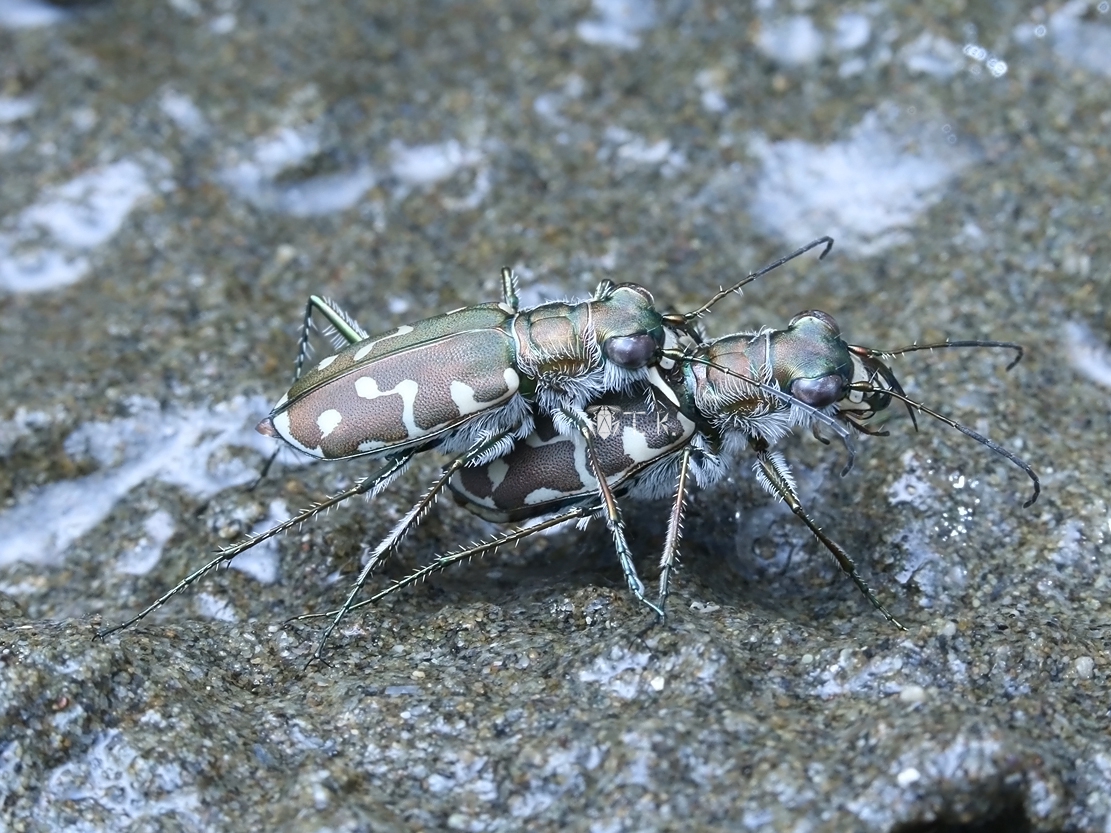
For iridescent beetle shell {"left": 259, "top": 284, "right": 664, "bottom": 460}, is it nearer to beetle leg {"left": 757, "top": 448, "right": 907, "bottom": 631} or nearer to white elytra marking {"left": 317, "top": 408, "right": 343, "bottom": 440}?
white elytra marking {"left": 317, "top": 408, "right": 343, "bottom": 440}

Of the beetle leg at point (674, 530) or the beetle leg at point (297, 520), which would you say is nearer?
the beetle leg at point (674, 530)

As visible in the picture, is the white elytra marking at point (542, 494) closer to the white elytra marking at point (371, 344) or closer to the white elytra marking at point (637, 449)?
the white elytra marking at point (637, 449)

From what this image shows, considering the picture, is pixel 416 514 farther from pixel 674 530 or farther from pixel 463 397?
pixel 674 530

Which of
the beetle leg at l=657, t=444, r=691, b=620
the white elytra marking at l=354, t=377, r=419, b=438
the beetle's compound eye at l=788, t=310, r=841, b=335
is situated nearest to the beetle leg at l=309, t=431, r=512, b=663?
the white elytra marking at l=354, t=377, r=419, b=438

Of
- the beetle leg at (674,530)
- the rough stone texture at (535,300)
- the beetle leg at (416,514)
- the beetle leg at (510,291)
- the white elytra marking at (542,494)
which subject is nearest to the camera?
the rough stone texture at (535,300)

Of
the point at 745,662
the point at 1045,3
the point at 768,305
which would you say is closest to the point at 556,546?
the point at 745,662

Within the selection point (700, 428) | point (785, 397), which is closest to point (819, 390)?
Result: point (785, 397)

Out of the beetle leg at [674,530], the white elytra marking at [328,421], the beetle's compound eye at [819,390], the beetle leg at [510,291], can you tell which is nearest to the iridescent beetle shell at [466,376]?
the white elytra marking at [328,421]
